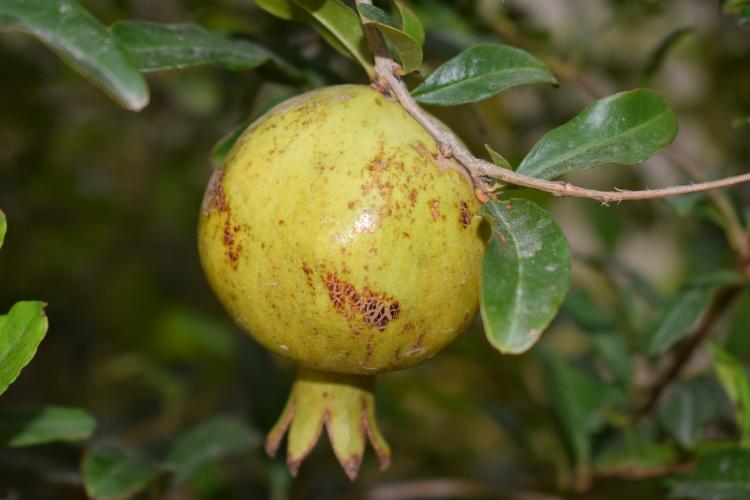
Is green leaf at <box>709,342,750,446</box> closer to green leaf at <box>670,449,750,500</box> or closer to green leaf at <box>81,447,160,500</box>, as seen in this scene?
green leaf at <box>670,449,750,500</box>

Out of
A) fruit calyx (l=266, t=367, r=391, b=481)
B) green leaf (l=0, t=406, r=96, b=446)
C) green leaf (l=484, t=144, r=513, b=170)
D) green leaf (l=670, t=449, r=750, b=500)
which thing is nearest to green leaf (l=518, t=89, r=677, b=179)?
green leaf (l=484, t=144, r=513, b=170)

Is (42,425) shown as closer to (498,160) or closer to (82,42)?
(82,42)

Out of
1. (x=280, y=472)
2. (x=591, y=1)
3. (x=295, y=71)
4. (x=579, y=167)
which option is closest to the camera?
(x=579, y=167)

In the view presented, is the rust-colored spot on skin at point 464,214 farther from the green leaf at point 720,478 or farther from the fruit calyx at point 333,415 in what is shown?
the green leaf at point 720,478

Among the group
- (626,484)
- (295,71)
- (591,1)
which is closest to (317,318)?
(295,71)

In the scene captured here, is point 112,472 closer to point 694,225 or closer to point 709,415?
point 709,415

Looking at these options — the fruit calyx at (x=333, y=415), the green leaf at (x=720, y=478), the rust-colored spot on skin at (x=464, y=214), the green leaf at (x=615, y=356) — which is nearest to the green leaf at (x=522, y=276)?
the rust-colored spot on skin at (x=464, y=214)
